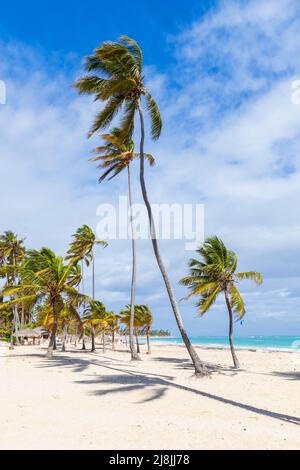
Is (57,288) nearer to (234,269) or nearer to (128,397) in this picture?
(234,269)

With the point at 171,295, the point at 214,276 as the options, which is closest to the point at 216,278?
the point at 214,276

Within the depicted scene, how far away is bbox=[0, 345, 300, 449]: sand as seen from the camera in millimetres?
6203

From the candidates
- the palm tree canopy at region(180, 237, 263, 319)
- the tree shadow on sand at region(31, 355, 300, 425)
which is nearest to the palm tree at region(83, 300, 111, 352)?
the palm tree canopy at region(180, 237, 263, 319)

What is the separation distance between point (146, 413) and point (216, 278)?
12725 mm

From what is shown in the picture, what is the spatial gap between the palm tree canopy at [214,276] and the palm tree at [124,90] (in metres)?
6.00

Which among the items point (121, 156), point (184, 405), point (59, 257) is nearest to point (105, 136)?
point (121, 156)

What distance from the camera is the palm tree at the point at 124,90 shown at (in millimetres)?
14828

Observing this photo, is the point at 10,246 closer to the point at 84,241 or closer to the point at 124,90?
the point at 84,241

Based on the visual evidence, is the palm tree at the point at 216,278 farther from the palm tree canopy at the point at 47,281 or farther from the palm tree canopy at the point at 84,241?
the palm tree canopy at the point at 84,241

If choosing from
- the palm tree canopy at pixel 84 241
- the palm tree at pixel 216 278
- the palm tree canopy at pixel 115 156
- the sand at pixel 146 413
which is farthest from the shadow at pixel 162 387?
the palm tree canopy at pixel 84 241

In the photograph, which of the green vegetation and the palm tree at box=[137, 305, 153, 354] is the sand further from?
the palm tree at box=[137, 305, 153, 354]

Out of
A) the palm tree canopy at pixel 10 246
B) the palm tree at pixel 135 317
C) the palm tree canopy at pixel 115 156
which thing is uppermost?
the palm tree canopy at pixel 115 156

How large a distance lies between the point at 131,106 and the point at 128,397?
12164mm

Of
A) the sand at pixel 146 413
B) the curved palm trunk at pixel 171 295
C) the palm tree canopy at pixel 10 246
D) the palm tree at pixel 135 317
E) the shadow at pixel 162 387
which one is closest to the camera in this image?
the sand at pixel 146 413
